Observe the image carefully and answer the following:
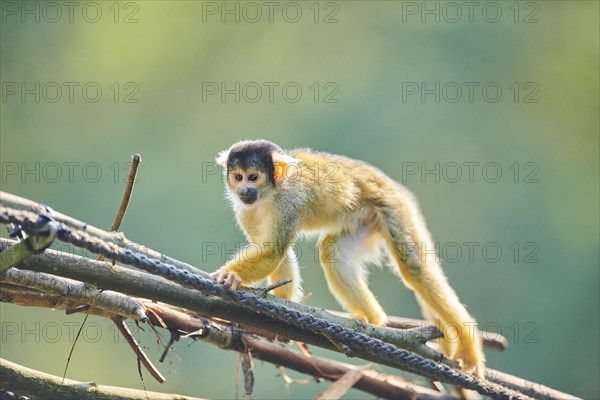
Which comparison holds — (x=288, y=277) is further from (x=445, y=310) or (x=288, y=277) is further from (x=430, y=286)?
(x=445, y=310)

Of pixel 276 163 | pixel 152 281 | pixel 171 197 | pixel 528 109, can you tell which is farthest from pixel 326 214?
pixel 528 109

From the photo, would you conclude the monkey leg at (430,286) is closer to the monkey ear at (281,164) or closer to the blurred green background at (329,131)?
the monkey ear at (281,164)

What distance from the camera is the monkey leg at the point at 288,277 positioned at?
445 centimetres

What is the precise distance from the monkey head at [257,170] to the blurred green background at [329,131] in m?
5.99

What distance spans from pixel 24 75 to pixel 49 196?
12.1ft

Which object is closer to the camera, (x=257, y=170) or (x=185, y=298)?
(x=185, y=298)

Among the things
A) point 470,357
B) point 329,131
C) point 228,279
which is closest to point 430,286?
point 470,357

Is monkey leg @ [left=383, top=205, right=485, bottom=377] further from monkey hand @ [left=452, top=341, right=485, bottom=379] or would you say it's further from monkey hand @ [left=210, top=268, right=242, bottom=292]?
monkey hand @ [left=210, top=268, right=242, bottom=292]

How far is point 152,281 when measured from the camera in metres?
2.99

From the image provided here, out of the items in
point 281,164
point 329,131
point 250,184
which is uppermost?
point 329,131

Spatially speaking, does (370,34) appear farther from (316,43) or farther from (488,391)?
(488,391)

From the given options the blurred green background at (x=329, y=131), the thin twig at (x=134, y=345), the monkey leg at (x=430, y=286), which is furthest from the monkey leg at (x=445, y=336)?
the blurred green background at (x=329, y=131)

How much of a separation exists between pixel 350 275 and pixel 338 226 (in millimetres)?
347

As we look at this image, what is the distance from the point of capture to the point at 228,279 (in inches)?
130
